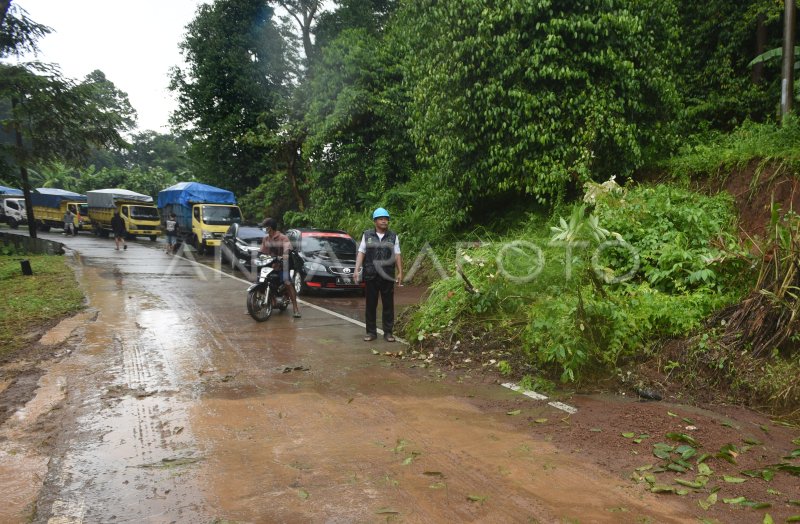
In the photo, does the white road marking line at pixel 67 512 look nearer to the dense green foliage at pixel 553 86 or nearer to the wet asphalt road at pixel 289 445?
the wet asphalt road at pixel 289 445

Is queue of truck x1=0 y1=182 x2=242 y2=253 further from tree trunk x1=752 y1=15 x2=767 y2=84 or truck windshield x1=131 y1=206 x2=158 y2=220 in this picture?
tree trunk x1=752 y1=15 x2=767 y2=84

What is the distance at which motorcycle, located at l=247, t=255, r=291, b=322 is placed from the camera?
369 inches

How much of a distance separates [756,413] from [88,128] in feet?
70.1

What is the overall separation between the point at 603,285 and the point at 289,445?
14.0ft

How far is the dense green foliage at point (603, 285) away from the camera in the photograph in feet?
19.7

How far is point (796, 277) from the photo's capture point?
5535mm

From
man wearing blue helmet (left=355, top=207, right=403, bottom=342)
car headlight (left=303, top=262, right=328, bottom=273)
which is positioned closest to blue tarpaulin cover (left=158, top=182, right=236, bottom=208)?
car headlight (left=303, top=262, right=328, bottom=273)

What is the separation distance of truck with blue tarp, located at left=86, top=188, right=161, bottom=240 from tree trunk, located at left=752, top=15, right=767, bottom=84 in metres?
28.3

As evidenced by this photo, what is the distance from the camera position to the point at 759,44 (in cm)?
1370

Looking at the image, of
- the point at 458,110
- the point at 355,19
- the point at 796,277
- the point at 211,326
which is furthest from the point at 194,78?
the point at 796,277

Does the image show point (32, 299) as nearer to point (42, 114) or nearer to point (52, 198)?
point (42, 114)

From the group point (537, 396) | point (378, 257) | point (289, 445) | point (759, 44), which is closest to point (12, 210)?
point (378, 257)

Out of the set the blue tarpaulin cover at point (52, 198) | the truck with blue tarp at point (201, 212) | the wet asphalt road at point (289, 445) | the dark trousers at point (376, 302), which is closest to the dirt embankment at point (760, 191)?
the dark trousers at point (376, 302)

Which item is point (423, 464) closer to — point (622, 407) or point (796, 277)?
point (622, 407)
